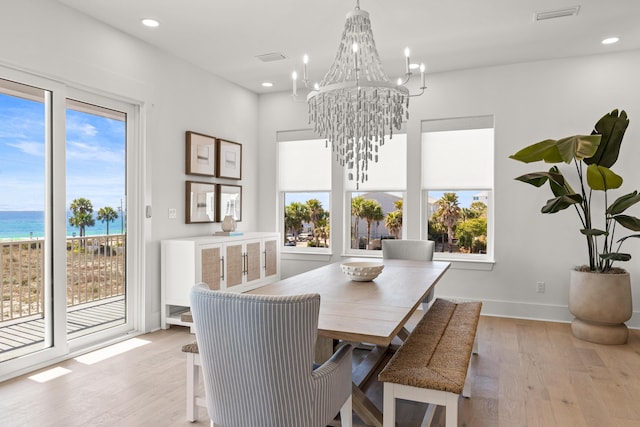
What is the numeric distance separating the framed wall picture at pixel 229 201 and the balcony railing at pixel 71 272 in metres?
1.32

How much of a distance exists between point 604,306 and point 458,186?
183cm

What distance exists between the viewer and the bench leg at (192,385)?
2289 millimetres

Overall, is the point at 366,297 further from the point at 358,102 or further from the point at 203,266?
the point at 203,266

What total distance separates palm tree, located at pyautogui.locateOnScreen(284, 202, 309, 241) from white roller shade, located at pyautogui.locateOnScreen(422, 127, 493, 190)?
5.28 feet

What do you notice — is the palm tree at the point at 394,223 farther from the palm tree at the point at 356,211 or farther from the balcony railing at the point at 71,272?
the balcony railing at the point at 71,272

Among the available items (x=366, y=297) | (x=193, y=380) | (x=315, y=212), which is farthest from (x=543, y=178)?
(x=193, y=380)

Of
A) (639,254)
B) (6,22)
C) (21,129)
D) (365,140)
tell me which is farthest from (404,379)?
(639,254)

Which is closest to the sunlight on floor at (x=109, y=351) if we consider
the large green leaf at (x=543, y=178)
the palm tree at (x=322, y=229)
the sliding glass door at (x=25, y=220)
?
the sliding glass door at (x=25, y=220)

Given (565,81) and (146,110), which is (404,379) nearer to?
(146,110)

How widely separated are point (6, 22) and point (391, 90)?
258 centimetres

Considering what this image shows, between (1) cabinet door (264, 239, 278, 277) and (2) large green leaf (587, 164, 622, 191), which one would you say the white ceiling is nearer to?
(2) large green leaf (587, 164, 622, 191)

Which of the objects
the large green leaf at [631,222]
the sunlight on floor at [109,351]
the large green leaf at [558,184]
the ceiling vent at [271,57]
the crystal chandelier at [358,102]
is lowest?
the sunlight on floor at [109,351]

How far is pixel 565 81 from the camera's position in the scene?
451 cm

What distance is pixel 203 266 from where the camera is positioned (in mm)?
4133
